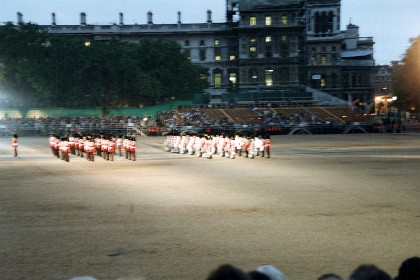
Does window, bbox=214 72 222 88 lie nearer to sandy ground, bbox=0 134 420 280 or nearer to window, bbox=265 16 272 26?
window, bbox=265 16 272 26

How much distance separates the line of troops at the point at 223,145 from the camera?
107ft

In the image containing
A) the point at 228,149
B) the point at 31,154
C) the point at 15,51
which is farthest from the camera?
the point at 15,51

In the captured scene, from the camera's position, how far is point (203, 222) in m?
12.4

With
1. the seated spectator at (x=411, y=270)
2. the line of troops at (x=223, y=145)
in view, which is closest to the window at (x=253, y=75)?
the line of troops at (x=223, y=145)

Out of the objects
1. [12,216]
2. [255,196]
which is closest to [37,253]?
[12,216]

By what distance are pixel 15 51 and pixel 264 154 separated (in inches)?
2040

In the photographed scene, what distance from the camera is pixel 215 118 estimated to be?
66.5 m

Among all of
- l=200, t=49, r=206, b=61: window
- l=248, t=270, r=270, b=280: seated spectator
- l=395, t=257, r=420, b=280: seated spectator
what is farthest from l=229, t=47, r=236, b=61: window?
l=248, t=270, r=270, b=280: seated spectator

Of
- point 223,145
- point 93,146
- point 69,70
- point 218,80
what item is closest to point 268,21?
point 218,80

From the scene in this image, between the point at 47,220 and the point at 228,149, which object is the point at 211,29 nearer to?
the point at 228,149

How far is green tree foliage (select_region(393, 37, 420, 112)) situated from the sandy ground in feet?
95.7

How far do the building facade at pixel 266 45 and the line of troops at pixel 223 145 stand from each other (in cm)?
4587

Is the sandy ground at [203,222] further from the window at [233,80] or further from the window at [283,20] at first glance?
the window at [233,80]

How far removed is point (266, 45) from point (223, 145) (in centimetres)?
6585
